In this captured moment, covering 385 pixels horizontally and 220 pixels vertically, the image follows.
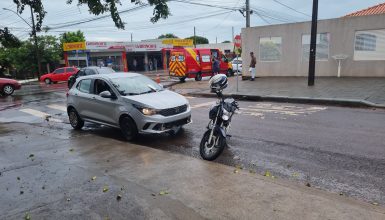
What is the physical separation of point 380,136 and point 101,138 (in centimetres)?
665

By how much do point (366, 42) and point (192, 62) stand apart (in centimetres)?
1094

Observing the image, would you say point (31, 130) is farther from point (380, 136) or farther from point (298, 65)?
point (298, 65)

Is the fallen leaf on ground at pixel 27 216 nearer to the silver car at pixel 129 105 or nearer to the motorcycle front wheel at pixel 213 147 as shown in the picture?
the motorcycle front wheel at pixel 213 147

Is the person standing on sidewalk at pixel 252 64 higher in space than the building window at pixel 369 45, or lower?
lower

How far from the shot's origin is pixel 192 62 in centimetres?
2412

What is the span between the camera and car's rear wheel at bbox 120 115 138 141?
842 centimetres

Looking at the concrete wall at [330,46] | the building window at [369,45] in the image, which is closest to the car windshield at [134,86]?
the concrete wall at [330,46]

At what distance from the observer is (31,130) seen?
36.0 feet

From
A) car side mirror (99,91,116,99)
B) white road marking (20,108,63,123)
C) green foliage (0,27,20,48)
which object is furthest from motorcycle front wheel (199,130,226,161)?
white road marking (20,108,63,123)

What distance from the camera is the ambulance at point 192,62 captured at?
23844mm

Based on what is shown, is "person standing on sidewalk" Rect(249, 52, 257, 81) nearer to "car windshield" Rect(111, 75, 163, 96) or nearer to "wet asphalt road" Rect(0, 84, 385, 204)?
"wet asphalt road" Rect(0, 84, 385, 204)

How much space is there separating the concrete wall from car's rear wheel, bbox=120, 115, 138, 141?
13.9 metres

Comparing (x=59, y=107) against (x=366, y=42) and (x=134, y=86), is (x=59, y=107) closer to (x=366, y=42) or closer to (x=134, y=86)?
(x=134, y=86)

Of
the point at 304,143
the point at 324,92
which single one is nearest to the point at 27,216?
the point at 304,143
